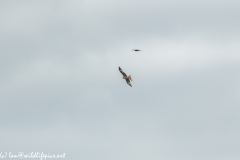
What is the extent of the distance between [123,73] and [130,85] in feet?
14.6

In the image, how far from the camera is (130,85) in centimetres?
10112

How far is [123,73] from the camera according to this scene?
333ft
